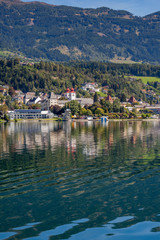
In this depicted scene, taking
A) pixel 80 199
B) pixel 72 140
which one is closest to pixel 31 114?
pixel 72 140

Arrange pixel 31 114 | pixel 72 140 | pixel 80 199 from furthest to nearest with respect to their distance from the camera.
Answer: pixel 31 114
pixel 72 140
pixel 80 199

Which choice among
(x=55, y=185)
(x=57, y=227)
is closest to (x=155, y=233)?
(x=57, y=227)

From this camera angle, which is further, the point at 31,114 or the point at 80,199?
the point at 31,114

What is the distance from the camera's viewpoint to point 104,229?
13.4 metres

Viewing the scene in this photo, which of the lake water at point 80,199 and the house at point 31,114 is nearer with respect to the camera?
the lake water at point 80,199

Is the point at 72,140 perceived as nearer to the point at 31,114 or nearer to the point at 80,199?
the point at 80,199

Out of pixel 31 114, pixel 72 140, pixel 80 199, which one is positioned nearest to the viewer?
pixel 80 199

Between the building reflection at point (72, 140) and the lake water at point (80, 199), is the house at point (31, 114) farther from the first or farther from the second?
the lake water at point (80, 199)

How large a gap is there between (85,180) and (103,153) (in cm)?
1320

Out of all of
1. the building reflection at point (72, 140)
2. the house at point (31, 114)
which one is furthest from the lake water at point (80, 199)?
the house at point (31, 114)

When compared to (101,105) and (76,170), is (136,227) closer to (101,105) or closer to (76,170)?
(76,170)

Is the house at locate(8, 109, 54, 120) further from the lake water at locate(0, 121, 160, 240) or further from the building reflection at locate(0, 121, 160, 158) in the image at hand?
the lake water at locate(0, 121, 160, 240)

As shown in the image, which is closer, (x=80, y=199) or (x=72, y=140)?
(x=80, y=199)

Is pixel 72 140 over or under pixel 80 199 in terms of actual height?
under
